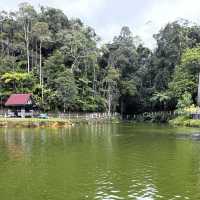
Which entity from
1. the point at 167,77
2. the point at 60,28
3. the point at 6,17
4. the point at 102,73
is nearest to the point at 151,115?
the point at 167,77

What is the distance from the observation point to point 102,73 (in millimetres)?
90688

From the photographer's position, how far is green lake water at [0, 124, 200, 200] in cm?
1486

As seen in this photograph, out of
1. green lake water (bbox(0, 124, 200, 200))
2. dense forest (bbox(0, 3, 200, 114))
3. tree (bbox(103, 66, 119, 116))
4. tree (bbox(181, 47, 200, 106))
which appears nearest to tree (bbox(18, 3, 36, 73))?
dense forest (bbox(0, 3, 200, 114))

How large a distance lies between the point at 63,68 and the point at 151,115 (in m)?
21.3

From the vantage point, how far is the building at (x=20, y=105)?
209ft

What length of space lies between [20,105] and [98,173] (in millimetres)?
47567

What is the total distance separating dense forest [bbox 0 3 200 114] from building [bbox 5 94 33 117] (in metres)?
5.40

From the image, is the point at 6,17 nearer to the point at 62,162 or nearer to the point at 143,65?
the point at 143,65

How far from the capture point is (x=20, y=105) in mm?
64562

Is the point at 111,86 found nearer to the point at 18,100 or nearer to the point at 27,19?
the point at 27,19

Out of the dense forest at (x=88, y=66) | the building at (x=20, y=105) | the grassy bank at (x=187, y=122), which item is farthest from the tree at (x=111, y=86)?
the building at (x=20, y=105)

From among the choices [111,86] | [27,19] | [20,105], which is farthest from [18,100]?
[111,86]

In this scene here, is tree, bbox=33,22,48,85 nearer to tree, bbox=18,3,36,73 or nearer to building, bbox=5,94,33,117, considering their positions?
tree, bbox=18,3,36,73

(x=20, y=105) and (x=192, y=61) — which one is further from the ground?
Answer: (x=192, y=61)
